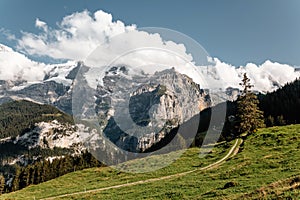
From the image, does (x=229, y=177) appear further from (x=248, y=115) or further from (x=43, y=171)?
(x=43, y=171)

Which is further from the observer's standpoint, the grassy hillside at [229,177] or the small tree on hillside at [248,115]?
the small tree on hillside at [248,115]

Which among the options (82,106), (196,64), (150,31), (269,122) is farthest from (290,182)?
(269,122)

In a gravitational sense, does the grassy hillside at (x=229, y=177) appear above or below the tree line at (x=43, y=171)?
above

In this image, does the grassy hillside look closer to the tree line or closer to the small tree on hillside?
the small tree on hillside

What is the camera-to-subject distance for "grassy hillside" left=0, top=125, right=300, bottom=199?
866 inches

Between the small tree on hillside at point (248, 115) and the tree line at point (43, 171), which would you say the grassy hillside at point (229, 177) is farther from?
the tree line at point (43, 171)

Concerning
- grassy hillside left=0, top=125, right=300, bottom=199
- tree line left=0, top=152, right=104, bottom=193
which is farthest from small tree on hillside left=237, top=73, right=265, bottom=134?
tree line left=0, top=152, right=104, bottom=193

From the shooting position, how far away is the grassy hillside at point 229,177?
22.0m

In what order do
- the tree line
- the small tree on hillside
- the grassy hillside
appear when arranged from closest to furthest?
the grassy hillside, the small tree on hillside, the tree line

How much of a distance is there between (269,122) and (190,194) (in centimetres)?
11837

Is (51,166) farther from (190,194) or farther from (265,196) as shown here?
(265,196)

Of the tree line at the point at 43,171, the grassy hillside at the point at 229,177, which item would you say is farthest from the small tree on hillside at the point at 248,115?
the tree line at the point at 43,171

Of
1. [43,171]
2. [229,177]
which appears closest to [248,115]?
[229,177]

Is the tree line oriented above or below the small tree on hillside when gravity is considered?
below
